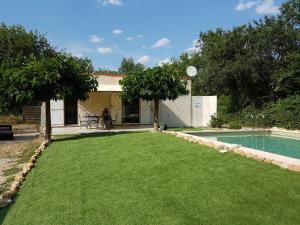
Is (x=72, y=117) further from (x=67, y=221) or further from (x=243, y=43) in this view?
(x=67, y=221)

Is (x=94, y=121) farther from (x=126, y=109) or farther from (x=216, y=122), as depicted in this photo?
(x=216, y=122)

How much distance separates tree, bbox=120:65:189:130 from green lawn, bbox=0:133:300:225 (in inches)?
387

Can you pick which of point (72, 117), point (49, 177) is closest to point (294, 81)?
point (72, 117)

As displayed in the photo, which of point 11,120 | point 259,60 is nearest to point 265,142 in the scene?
point 259,60

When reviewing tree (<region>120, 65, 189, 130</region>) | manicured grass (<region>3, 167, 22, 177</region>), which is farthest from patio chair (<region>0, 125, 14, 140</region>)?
manicured grass (<region>3, 167, 22, 177</region>)

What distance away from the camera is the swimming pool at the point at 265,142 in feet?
64.3

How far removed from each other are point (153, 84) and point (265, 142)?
25.7 feet

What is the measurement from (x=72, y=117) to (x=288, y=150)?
1720cm

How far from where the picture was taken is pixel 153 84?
22.6 meters

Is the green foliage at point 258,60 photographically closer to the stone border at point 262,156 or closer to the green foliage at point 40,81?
the green foliage at point 40,81

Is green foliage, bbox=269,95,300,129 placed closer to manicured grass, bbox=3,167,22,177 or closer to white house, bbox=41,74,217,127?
white house, bbox=41,74,217,127

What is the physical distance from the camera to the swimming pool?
772 inches

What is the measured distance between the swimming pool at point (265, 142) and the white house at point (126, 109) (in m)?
5.63

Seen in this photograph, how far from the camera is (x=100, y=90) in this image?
27.5 metres
